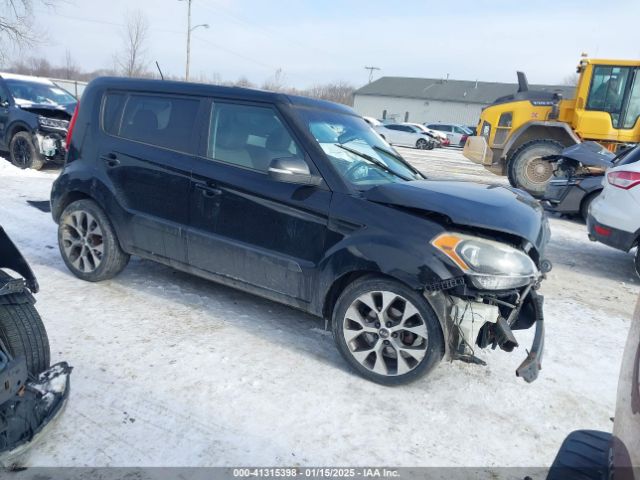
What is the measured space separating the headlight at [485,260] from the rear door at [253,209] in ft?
2.83

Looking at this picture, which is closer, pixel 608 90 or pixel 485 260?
pixel 485 260

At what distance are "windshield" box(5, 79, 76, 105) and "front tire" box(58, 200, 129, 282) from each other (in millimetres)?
7970

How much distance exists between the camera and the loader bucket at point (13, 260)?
264 centimetres

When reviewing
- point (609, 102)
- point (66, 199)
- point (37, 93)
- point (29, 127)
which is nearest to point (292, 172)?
point (66, 199)

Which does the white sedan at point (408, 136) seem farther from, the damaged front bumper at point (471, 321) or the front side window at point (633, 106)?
the damaged front bumper at point (471, 321)

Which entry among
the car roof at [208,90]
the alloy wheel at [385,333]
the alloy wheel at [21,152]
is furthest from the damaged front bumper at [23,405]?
the alloy wheel at [21,152]

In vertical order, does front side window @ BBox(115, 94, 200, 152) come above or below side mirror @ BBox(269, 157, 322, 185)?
above

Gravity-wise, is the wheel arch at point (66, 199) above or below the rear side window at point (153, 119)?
below

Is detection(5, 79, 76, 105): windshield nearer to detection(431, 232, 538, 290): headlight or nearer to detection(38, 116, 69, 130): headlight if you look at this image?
detection(38, 116, 69, 130): headlight

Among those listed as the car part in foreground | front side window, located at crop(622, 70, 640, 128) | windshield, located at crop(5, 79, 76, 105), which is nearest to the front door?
windshield, located at crop(5, 79, 76, 105)

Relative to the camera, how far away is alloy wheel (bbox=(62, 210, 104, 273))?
434 centimetres

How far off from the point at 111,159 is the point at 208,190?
115cm

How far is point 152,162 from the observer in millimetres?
4008

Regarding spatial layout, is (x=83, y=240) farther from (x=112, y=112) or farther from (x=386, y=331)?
(x=386, y=331)
